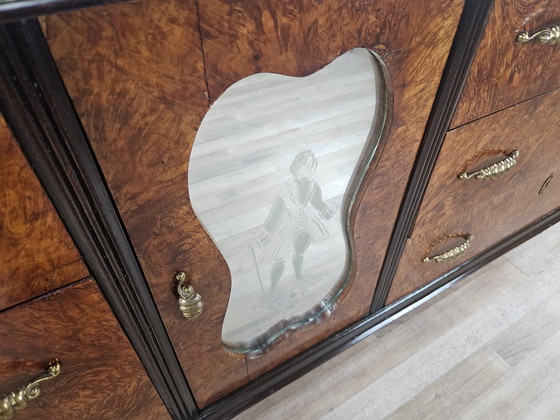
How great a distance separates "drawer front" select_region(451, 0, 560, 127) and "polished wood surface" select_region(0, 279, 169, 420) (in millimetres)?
463

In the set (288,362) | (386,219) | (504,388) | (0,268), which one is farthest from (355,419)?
(0,268)

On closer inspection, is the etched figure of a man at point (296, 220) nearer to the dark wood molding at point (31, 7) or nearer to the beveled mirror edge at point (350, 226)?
the beveled mirror edge at point (350, 226)

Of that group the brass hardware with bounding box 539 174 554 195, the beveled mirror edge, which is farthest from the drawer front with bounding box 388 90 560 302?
the beveled mirror edge

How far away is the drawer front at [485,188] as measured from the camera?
0.56m

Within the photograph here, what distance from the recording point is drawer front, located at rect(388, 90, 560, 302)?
22.0 inches

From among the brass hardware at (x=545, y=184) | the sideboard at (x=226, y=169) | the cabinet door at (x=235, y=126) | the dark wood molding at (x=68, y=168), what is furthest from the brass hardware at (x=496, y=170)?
the dark wood molding at (x=68, y=168)

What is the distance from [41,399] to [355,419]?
54 centimetres

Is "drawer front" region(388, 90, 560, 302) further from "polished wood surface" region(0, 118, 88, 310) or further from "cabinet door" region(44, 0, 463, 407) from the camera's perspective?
"polished wood surface" region(0, 118, 88, 310)

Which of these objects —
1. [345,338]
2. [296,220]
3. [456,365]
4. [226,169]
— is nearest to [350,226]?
[296,220]

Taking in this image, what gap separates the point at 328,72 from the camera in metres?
0.39

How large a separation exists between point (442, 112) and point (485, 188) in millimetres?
242

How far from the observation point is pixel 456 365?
32.4 inches

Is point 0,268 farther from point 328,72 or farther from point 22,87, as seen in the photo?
point 328,72

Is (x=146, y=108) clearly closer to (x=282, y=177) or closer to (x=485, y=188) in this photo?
(x=282, y=177)
